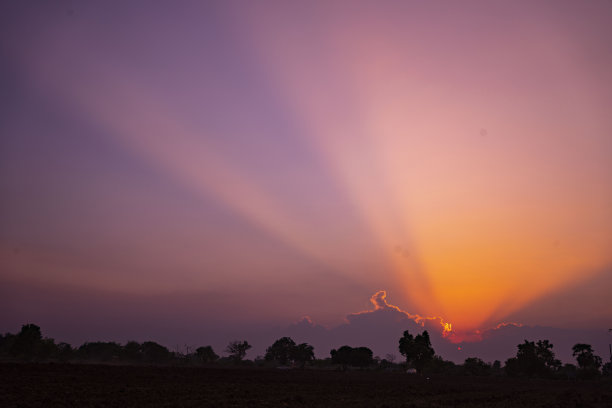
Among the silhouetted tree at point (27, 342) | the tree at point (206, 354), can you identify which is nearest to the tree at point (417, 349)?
the tree at point (206, 354)

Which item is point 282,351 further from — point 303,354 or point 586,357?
point 586,357

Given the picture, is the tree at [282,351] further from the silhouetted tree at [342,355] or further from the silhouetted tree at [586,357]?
the silhouetted tree at [586,357]

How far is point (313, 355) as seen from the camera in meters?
177

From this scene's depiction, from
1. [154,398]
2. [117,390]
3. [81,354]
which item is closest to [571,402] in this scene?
[154,398]

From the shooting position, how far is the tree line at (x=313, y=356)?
416 feet

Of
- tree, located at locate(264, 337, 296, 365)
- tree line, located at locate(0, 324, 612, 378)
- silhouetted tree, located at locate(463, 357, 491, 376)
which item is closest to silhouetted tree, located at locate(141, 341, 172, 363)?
tree line, located at locate(0, 324, 612, 378)

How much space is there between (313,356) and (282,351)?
13290 millimetres

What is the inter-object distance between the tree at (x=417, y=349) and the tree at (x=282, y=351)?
52.6m

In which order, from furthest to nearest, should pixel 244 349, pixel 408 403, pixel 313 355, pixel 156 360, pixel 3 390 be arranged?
pixel 244 349, pixel 313 355, pixel 156 360, pixel 408 403, pixel 3 390

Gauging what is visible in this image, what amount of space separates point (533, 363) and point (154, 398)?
393 ft

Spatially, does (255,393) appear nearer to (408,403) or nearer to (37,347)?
(408,403)

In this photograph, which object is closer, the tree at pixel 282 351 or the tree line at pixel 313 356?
the tree line at pixel 313 356

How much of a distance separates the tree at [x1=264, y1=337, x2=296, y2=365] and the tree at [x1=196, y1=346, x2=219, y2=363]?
21.9 metres

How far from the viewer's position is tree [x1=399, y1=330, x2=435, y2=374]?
460 ft
